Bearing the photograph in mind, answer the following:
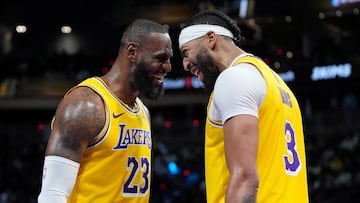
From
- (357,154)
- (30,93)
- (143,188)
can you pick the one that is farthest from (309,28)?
(143,188)

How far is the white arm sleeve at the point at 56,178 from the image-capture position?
316 centimetres

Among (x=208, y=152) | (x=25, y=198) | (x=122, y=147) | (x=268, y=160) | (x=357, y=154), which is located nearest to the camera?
(x=268, y=160)

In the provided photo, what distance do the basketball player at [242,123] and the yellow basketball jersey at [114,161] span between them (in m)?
0.72

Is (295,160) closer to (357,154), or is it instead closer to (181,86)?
(357,154)

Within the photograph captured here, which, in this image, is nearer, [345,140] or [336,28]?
[345,140]

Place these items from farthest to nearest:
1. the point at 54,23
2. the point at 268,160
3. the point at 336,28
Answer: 1. the point at 54,23
2. the point at 336,28
3. the point at 268,160

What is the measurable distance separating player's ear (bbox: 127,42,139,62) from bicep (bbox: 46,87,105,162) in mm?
408

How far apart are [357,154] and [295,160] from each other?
11.7 metres

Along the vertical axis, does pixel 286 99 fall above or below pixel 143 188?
above

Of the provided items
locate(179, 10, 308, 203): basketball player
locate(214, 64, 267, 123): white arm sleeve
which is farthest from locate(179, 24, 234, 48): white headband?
locate(214, 64, 267, 123): white arm sleeve

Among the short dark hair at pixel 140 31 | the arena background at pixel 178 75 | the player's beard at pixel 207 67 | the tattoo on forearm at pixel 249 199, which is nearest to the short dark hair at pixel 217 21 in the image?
the player's beard at pixel 207 67

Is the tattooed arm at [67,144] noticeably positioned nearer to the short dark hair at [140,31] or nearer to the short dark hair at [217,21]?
the short dark hair at [140,31]

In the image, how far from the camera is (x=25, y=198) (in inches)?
608

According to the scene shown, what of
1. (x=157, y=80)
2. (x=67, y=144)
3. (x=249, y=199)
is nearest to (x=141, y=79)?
(x=157, y=80)
